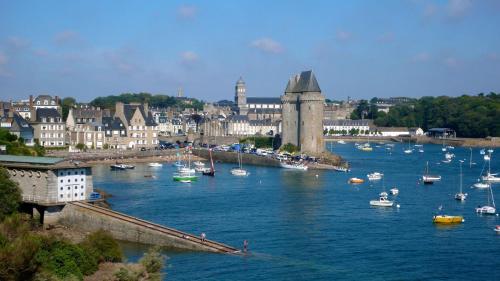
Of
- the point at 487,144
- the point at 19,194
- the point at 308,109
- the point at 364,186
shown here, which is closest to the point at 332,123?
the point at 487,144

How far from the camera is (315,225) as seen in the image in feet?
90.4

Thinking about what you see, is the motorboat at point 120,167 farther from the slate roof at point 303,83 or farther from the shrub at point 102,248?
the shrub at point 102,248

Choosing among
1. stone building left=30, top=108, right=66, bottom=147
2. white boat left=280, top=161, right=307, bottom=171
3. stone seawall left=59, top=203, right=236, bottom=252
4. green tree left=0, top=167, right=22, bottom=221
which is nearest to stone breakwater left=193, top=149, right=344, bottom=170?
white boat left=280, top=161, right=307, bottom=171

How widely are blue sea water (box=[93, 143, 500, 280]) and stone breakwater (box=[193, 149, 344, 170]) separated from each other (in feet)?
16.9

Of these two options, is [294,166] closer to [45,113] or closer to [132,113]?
[132,113]

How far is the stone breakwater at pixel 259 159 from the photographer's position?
2044 inches

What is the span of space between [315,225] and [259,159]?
2760cm

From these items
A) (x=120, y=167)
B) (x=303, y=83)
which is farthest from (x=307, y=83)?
(x=120, y=167)

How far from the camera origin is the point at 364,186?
4041 cm

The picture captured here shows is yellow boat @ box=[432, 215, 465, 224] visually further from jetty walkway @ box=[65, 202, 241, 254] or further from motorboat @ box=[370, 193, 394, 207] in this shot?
jetty walkway @ box=[65, 202, 241, 254]

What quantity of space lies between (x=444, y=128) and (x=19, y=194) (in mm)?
79915

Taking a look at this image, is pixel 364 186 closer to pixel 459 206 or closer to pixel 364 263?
pixel 459 206

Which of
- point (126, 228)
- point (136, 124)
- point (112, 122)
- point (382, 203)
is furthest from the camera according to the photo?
point (136, 124)

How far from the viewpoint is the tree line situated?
90.9 metres
